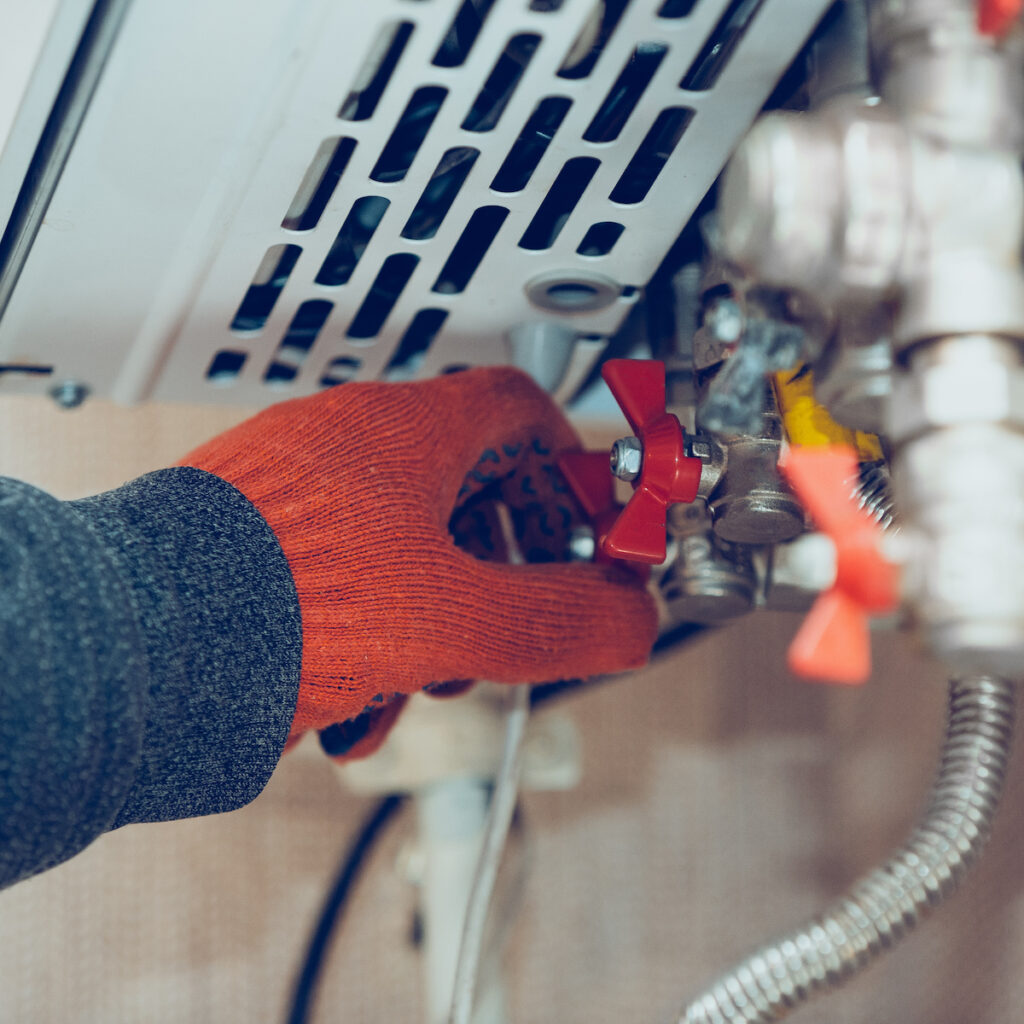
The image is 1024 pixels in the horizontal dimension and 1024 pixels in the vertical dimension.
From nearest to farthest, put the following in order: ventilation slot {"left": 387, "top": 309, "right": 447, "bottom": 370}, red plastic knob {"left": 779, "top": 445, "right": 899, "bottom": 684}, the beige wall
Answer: red plastic knob {"left": 779, "top": 445, "right": 899, "bottom": 684} → ventilation slot {"left": 387, "top": 309, "right": 447, "bottom": 370} → the beige wall

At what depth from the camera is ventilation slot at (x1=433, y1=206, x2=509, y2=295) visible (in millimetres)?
426

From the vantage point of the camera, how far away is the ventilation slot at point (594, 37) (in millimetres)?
355

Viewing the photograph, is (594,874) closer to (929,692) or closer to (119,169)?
(929,692)

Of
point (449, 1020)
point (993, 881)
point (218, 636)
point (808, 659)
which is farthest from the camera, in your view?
point (993, 881)

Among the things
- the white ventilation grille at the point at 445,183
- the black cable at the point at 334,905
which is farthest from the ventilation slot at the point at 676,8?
the black cable at the point at 334,905

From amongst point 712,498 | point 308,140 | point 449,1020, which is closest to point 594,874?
point 449,1020

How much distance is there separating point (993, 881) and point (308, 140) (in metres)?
0.58

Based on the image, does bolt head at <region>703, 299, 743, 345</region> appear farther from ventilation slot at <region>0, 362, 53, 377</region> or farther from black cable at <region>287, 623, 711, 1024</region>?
black cable at <region>287, 623, 711, 1024</region>

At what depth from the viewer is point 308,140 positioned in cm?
37

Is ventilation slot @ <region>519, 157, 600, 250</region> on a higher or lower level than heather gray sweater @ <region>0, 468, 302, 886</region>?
higher

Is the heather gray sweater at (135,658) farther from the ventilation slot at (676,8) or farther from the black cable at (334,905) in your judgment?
the black cable at (334,905)

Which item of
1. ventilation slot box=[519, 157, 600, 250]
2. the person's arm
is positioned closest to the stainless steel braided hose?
the person's arm

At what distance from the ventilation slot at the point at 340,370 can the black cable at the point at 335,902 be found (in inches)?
14.2

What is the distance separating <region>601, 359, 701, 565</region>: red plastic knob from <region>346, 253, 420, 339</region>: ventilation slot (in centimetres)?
9
